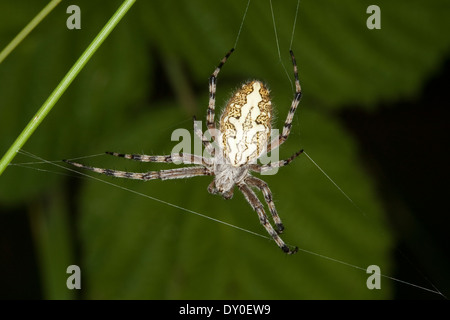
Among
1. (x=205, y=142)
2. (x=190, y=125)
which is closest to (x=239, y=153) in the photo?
(x=205, y=142)

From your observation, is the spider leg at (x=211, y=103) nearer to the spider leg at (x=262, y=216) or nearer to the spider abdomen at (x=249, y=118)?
the spider abdomen at (x=249, y=118)

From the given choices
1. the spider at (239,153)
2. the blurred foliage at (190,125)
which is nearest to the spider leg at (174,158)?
the spider at (239,153)

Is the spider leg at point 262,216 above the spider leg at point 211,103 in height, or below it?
below

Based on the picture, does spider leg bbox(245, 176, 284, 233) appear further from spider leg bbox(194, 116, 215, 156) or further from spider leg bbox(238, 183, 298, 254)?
spider leg bbox(194, 116, 215, 156)

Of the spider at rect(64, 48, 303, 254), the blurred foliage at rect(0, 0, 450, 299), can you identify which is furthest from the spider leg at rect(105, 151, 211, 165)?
the blurred foliage at rect(0, 0, 450, 299)

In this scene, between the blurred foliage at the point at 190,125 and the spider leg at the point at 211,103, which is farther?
the blurred foliage at the point at 190,125

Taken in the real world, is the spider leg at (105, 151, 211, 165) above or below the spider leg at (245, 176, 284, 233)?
above
